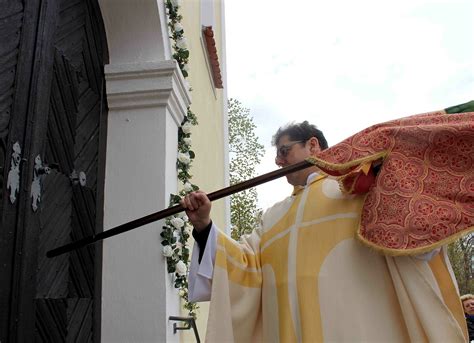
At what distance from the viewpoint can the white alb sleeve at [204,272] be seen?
2.29m

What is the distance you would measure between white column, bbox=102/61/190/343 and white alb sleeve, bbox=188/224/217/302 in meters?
0.51

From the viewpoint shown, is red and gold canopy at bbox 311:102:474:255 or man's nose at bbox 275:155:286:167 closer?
red and gold canopy at bbox 311:102:474:255

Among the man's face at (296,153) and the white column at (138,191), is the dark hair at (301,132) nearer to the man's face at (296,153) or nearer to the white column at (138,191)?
the man's face at (296,153)

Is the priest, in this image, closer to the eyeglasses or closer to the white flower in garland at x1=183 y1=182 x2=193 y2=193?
the eyeglasses

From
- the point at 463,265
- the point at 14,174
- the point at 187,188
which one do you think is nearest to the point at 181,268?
the point at 187,188

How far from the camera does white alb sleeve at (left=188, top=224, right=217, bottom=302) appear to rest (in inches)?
90.1

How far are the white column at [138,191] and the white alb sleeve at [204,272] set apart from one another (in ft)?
1.68

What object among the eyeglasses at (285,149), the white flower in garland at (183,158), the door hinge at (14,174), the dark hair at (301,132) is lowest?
the door hinge at (14,174)

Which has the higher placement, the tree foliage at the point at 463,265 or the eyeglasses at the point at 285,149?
the tree foliage at the point at 463,265

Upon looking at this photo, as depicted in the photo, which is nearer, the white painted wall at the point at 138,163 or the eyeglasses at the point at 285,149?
the eyeglasses at the point at 285,149

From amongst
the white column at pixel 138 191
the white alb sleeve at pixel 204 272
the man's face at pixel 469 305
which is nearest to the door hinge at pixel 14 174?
the white alb sleeve at pixel 204 272

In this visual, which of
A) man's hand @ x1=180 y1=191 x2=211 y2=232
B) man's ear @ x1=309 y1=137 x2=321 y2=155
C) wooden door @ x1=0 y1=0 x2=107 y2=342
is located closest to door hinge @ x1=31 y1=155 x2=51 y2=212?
wooden door @ x1=0 y1=0 x2=107 y2=342

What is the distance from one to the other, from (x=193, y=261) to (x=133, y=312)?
2.15ft

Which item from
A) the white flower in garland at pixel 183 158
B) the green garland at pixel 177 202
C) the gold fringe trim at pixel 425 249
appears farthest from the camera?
the white flower in garland at pixel 183 158
